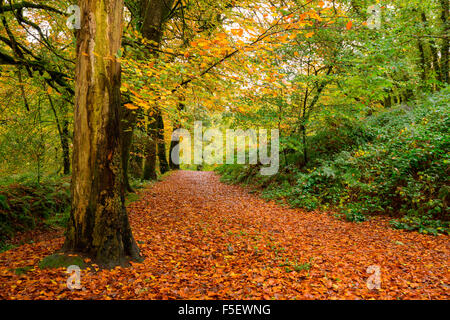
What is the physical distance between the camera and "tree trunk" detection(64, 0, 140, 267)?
3.13 meters

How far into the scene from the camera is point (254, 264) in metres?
3.74

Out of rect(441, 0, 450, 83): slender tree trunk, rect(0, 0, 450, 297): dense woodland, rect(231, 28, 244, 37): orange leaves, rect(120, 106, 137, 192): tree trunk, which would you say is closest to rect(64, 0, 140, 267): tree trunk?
rect(0, 0, 450, 297): dense woodland

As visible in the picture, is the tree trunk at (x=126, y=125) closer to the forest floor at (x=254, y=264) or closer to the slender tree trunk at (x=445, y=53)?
the forest floor at (x=254, y=264)

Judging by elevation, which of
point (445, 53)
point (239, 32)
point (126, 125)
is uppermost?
point (445, 53)

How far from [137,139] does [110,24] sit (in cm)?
744

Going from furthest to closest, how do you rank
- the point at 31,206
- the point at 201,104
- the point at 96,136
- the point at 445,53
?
the point at 445,53 → the point at 201,104 → the point at 31,206 → the point at 96,136

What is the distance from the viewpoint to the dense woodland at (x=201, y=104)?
3.23 meters

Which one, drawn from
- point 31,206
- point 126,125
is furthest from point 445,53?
point 31,206

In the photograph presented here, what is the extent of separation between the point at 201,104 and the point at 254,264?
449 cm

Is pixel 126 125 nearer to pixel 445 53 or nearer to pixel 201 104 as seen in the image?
pixel 201 104

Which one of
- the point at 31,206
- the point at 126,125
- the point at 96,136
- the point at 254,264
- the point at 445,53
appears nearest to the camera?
the point at 96,136

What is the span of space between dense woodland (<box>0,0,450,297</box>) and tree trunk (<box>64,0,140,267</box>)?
0.05ft

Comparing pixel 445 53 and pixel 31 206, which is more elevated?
pixel 445 53
